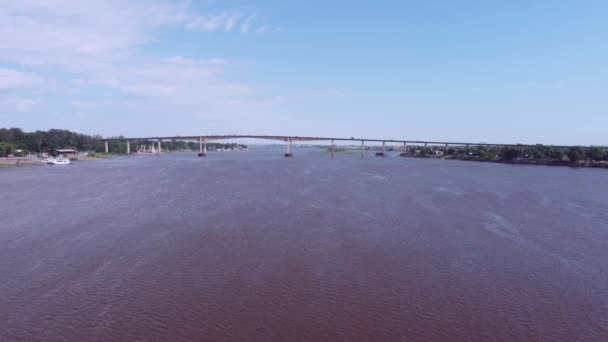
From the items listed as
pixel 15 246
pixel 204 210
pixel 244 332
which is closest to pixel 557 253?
pixel 244 332

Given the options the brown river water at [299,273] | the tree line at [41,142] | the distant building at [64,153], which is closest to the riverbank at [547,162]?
the brown river water at [299,273]

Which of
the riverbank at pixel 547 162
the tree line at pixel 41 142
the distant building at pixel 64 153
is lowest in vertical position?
the riverbank at pixel 547 162

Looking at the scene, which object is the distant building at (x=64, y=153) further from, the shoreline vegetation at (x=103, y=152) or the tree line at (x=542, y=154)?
the tree line at (x=542, y=154)

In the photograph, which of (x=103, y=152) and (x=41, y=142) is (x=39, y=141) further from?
(x=103, y=152)

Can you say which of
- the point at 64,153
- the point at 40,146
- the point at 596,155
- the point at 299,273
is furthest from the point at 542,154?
the point at 40,146

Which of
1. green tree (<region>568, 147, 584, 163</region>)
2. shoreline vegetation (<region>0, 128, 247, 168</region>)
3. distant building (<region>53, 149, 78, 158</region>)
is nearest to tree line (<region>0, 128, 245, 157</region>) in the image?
shoreline vegetation (<region>0, 128, 247, 168</region>)

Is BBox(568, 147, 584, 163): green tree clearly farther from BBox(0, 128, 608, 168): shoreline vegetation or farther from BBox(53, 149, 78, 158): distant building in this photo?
BBox(53, 149, 78, 158): distant building

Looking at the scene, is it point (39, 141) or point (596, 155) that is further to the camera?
point (39, 141)

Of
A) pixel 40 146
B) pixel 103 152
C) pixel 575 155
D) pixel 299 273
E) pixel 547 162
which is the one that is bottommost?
pixel 299 273

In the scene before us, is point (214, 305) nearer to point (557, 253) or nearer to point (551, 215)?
point (557, 253)
